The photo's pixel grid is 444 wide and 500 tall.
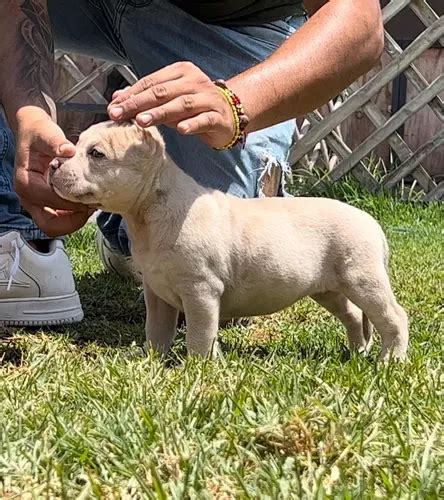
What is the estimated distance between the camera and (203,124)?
5.43ft

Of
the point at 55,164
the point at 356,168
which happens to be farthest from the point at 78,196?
the point at 356,168

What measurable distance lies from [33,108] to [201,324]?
0.65 m

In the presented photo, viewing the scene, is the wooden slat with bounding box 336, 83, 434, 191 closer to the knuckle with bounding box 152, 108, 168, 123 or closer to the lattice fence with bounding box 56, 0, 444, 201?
the lattice fence with bounding box 56, 0, 444, 201

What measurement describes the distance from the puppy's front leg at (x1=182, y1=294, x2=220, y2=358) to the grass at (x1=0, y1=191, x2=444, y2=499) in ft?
0.19

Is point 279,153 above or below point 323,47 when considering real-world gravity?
below

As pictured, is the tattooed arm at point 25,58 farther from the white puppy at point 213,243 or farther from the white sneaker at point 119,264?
the white sneaker at point 119,264

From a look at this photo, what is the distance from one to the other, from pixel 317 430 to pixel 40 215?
3.06ft

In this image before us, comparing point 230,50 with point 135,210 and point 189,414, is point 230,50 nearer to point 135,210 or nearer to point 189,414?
point 135,210

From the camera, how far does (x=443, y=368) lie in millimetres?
1700

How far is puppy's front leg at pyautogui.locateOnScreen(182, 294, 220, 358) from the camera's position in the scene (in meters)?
1.81

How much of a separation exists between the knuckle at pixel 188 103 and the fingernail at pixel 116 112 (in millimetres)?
121

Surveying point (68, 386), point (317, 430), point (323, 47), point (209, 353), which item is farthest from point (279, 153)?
point (317, 430)

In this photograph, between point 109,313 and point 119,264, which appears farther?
point 119,264

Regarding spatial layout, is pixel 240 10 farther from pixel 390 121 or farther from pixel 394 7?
pixel 390 121
